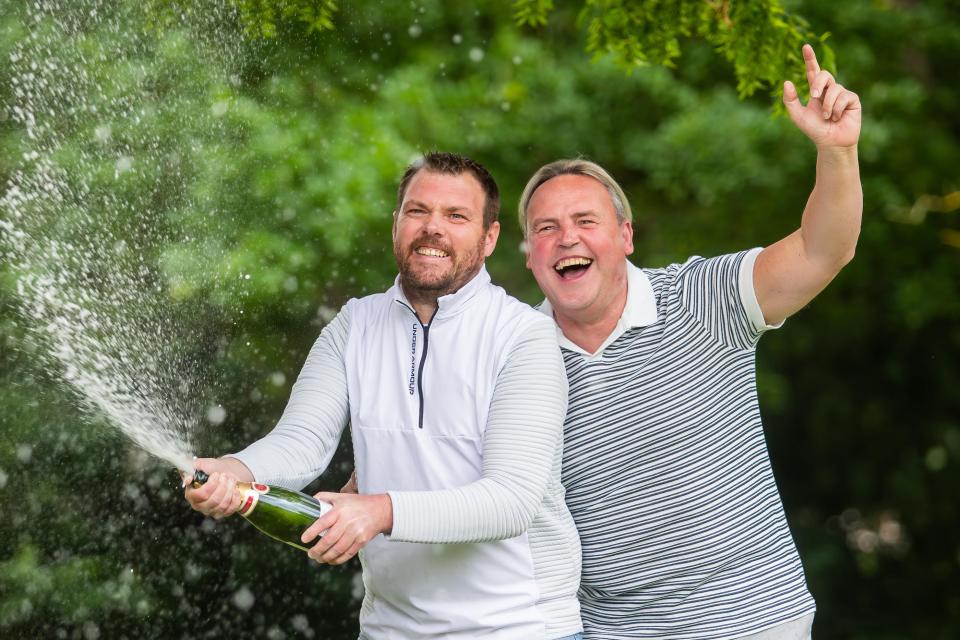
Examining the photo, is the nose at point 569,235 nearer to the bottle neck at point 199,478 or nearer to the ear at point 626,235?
the ear at point 626,235

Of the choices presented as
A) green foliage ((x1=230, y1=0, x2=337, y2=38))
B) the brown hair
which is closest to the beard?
the brown hair

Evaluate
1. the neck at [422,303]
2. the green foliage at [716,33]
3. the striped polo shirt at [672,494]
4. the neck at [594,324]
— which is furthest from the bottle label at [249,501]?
the green foliage at [716,33]

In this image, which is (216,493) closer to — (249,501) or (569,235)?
(249,501)

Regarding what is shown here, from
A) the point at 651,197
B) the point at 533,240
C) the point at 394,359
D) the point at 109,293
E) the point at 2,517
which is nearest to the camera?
the point at 394,359

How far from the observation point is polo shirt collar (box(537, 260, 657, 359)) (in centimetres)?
242

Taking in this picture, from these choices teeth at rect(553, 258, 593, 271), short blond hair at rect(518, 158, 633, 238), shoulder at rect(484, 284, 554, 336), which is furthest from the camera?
short blond hair at rect(518, 158, 633, 238)

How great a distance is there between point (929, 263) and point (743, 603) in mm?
4719

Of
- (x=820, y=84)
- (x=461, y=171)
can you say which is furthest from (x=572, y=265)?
(x=820, y=84)

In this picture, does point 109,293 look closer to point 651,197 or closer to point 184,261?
point 184,261

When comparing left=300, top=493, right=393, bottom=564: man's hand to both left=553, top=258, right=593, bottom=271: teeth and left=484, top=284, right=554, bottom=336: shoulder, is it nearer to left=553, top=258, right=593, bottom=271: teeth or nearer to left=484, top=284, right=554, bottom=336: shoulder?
left=484, top=284, right=554, bottom=336: shoulder

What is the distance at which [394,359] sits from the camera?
82.7 inches

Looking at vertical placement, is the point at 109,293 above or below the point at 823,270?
above

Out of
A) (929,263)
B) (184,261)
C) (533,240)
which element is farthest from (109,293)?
(929,263)

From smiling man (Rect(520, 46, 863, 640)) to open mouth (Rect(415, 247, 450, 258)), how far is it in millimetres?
380
